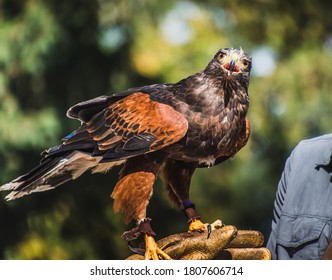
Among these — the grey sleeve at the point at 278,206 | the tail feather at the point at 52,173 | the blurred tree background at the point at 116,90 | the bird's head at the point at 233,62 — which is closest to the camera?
the bird's head at the point at 233,62

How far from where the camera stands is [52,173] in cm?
282

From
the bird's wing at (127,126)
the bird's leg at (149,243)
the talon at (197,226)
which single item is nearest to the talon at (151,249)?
the bird's leg at (149,243)

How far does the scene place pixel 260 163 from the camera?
9.38 meters

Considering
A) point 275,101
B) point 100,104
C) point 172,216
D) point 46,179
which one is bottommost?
point 172,216

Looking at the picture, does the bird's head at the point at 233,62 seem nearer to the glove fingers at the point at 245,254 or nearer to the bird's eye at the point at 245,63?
the bird's eye at the point at 245,63

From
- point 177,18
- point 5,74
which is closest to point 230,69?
point 5,74

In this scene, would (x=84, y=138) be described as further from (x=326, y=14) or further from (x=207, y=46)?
(x=326, y=14)

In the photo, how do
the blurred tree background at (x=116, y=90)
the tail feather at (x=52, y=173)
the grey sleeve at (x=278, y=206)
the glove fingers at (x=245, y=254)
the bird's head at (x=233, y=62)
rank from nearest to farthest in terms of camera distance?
the bird's head at (x=233, y=62) < the tail feather at (x=52, y=173) < the glove fingers at (x=245, y=254) < the grey sleeve at (x=278, y=206) < the blurred tree background at (x=116, y=90)

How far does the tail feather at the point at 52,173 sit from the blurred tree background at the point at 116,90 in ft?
16.5

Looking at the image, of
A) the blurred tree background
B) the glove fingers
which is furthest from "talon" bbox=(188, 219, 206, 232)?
the blurred tree background

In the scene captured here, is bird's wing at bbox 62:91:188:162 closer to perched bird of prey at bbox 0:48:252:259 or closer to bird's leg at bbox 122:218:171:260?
perched bird of prey at bbox 0:48:252:259

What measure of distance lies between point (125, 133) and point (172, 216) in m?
6.34

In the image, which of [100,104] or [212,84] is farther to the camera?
[100,104]

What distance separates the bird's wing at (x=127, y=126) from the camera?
9.08 ft
